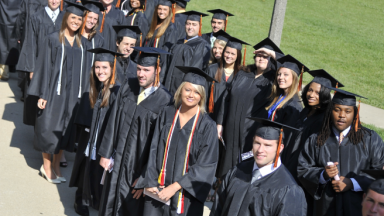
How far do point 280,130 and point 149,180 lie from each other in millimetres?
1370

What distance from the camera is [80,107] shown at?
597 cm

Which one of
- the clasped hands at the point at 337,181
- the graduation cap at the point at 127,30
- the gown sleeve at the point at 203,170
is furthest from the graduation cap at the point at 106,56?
the clasped hands at the point at 337,181

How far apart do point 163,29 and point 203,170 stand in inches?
147

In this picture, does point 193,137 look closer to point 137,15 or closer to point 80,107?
point 80,107

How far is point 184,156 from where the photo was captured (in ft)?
13.8

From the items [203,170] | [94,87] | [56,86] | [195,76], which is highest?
[195,76]

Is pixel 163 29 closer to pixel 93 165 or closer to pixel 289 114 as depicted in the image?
pixel 93 165

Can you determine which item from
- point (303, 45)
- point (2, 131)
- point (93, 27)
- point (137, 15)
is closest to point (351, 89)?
point (303, 45)

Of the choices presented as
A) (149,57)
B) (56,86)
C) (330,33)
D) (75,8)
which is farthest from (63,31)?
(330,33)

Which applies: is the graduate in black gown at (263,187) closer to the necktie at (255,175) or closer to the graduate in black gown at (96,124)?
the necktie at (255,175)

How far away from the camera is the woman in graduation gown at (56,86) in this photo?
6184 mm

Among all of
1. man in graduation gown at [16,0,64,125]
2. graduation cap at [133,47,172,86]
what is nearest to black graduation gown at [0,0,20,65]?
man in graduation gown at [16,0,64,125]

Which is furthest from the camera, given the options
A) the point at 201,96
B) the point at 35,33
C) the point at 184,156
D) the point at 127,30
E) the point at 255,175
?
the point at 35,33

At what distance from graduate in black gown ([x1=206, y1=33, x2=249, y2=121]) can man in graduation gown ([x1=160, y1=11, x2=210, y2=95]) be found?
0.68 metres
